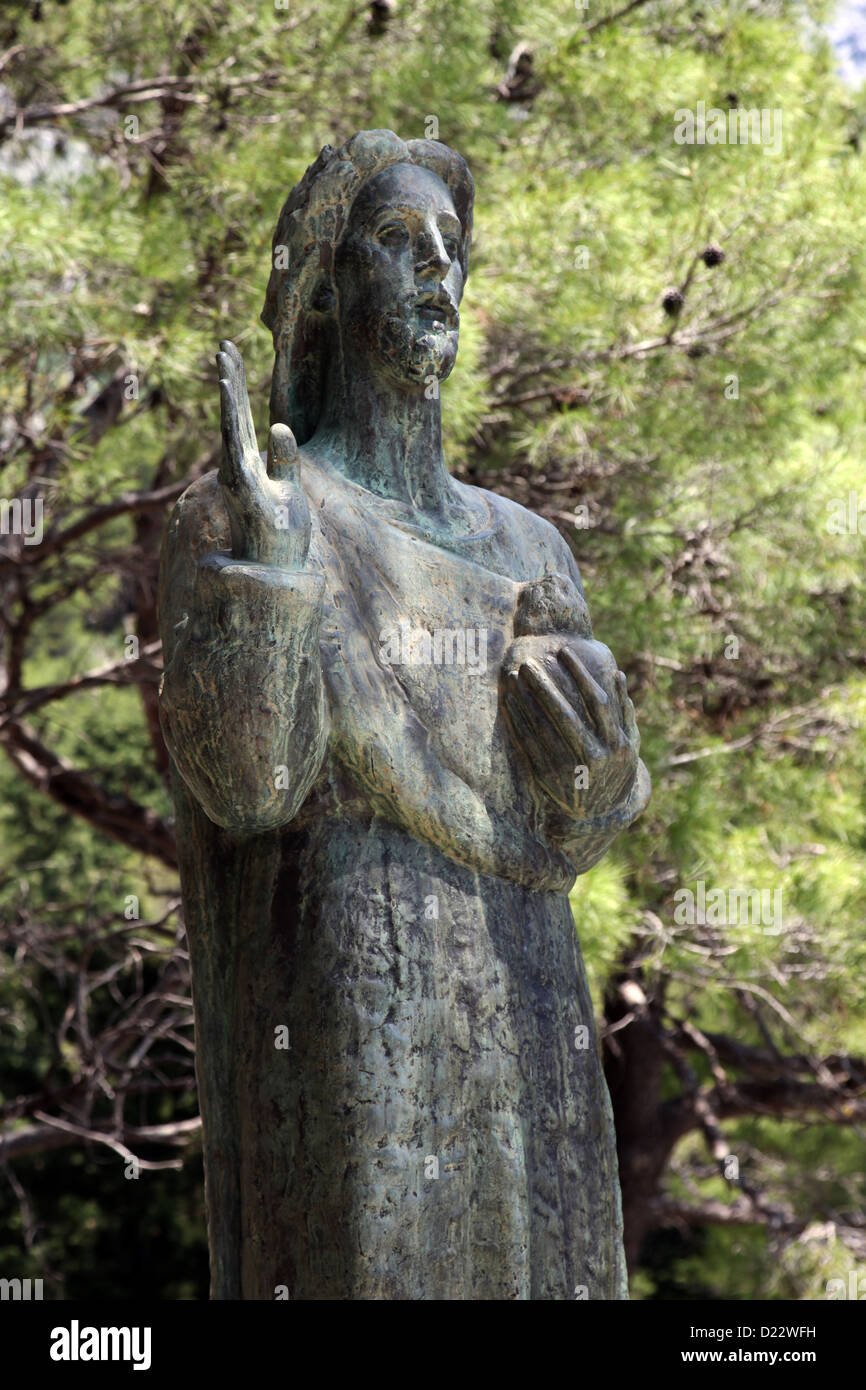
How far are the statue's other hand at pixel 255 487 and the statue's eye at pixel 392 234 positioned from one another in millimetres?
531

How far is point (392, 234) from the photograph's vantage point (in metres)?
3.11

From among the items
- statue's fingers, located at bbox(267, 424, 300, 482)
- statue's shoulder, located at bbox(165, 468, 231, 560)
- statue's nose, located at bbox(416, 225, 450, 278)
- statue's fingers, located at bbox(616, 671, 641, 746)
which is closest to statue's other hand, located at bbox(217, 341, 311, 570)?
statue's fingers, located at bbox(267, 424, 300, 482)

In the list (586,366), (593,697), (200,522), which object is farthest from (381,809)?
(586,366)

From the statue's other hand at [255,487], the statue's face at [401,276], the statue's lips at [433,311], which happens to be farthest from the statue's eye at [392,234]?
the statue's other hand at [255,487]

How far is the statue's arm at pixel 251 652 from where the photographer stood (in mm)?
2660

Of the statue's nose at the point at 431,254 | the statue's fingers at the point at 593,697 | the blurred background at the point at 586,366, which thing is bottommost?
the statue's fingers at the point at 593,697

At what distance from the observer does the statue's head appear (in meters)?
3.09

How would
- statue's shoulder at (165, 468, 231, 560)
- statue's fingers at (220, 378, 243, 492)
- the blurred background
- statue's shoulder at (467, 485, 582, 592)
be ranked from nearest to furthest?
statue's fingers at (220, 378, 243, 492) < statue's shoulder at (165, 468, 231, 560) < statue's shoulder at (467, 485, 582, 592) < the blurred background

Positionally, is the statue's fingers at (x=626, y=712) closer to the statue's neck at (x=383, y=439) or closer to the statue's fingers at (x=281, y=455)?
the statue's neck at (x=383, y=439)

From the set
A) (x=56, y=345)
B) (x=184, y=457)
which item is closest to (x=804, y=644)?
(x=184, y=457)

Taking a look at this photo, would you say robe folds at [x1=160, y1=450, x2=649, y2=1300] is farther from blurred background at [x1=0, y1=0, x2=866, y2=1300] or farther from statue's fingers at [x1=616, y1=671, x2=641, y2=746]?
blurred background at [x1=0, y1=0, x2=866, y2=1300]

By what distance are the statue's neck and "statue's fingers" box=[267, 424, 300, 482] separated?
1.30 feet

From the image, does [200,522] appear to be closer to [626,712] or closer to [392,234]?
[392,234]

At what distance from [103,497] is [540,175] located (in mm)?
2503
